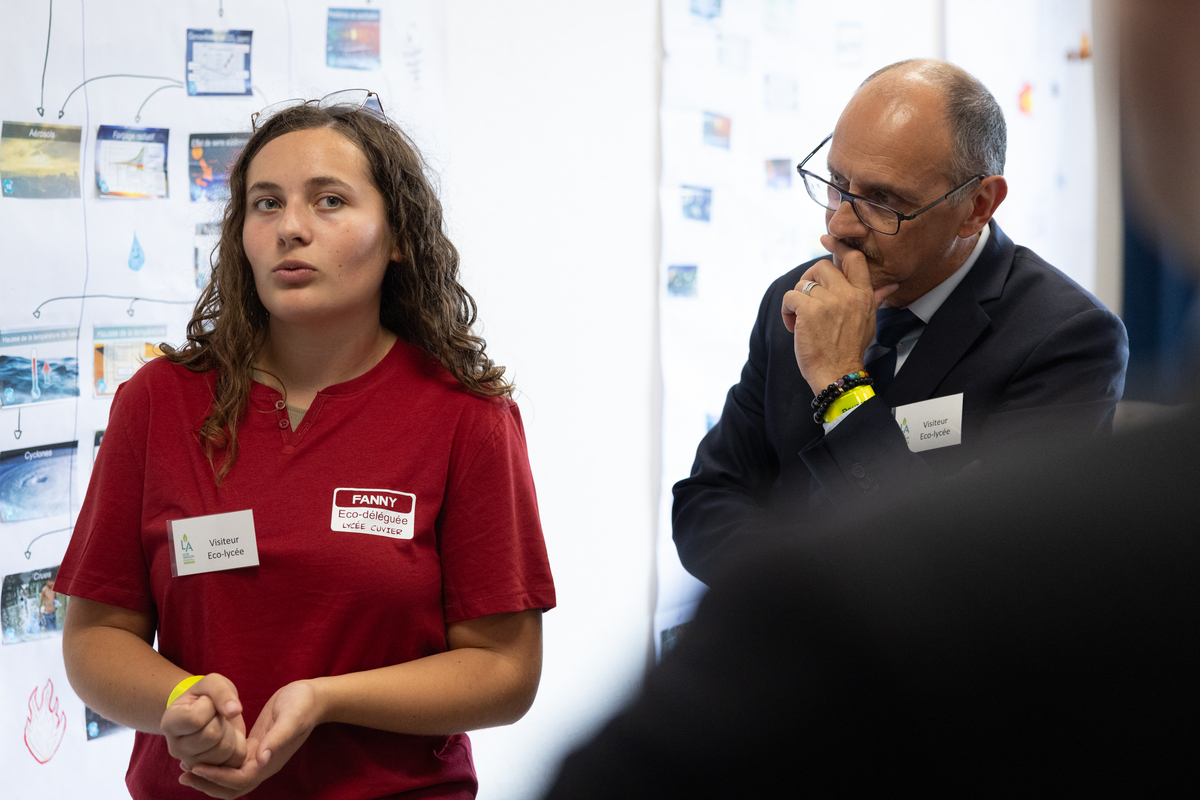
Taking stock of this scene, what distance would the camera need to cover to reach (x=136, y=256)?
1913 mm

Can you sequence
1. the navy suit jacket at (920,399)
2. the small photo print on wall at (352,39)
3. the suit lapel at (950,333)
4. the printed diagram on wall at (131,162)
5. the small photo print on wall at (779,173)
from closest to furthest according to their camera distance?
the navy suit jacket at (920,399), the suit lapel at (950,333), the printed diagram on wall at (131,162), the small photo print on wall at (352,39), the small photo print on wall at (779,173)

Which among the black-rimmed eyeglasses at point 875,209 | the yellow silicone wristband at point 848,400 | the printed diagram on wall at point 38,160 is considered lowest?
the yellow silicone wristband at point 848,400

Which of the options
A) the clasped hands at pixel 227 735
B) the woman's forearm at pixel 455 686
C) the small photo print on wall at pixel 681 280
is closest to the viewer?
the clasped hands at pixel 227 735

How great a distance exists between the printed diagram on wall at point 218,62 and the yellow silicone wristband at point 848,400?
1435 mm

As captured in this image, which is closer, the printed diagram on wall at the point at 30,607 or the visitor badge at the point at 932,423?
the visitor badge at the point at 932,423

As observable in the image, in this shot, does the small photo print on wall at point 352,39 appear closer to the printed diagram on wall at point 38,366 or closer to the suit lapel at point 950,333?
the printed diagram on wall at point 38,366

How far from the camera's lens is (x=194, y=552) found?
4.23 ft

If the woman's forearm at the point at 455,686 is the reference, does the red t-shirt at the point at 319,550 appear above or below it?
above

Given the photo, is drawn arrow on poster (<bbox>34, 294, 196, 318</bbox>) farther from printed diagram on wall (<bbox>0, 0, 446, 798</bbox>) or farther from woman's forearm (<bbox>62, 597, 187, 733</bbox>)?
woman's forearm (<bbox>62, 597, 187, 733</bbox>)

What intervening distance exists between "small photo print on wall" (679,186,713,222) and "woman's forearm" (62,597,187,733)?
1.98 meters

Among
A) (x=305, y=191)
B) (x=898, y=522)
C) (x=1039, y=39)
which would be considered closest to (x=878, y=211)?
(x=305, y=191)

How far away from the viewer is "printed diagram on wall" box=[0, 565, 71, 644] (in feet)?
5.83

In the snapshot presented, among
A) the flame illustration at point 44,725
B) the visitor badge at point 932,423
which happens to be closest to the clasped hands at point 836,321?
the visitor badge at point 932,423

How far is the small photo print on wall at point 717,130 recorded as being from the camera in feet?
9.41
